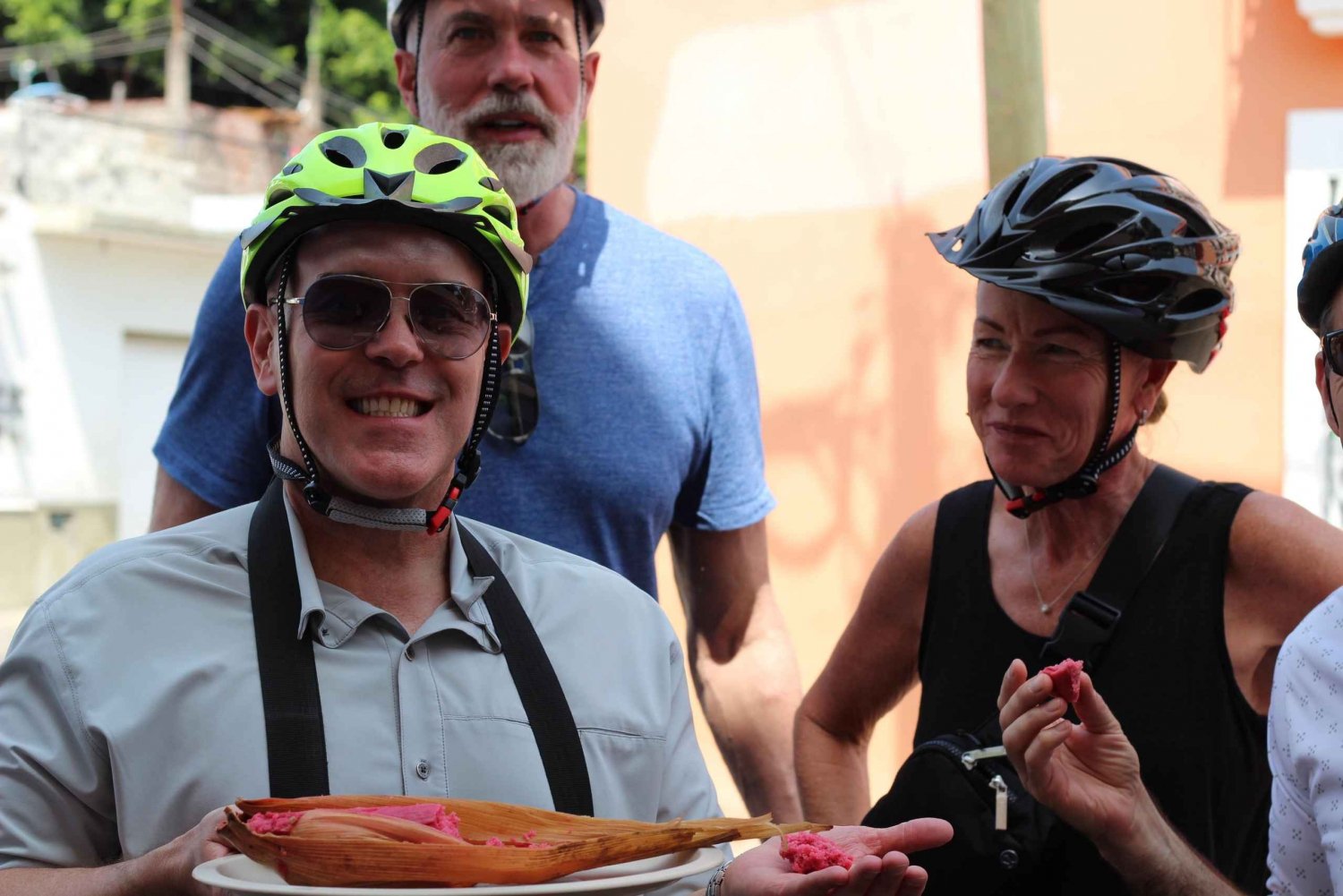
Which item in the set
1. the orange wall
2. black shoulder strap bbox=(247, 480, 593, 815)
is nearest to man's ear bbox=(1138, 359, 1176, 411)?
black shoulder strap bbox=(247, 480, 593, 815)

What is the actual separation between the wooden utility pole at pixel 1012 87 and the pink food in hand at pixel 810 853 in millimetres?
2941

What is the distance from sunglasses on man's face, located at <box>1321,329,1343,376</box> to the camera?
2424 mm

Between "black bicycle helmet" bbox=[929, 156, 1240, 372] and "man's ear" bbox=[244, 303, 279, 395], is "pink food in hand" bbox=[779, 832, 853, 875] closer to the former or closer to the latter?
"man's ear" bbox=[244, 303, 279, 395]

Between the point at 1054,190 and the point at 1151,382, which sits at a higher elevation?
the point at 1054,190

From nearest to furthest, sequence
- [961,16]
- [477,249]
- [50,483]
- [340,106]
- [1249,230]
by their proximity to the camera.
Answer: [477,249]
[1249,230]
[961,16]
[50,483]
[340,106]

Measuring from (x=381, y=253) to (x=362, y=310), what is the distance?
10cm

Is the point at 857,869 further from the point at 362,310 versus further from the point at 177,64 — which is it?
the point at 177,64

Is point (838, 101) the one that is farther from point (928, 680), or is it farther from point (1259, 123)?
point (928, 680)

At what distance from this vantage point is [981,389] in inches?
123

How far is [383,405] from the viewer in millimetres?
2543

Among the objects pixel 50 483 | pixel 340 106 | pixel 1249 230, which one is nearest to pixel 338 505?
pixel 1249 230

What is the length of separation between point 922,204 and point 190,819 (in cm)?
627

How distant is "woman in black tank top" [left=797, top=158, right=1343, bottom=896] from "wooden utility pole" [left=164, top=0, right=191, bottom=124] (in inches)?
1369

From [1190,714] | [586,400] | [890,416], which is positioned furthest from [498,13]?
[890,416]
